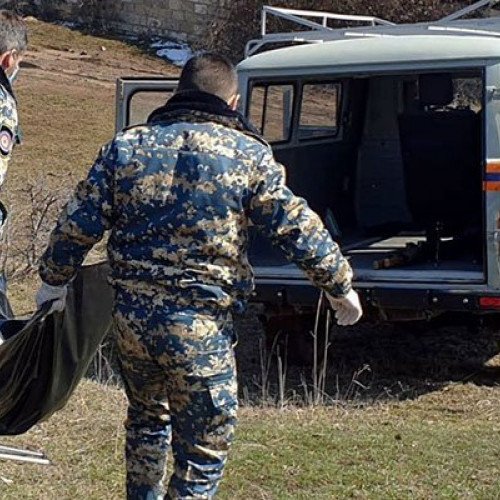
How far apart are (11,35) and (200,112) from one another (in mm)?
1350

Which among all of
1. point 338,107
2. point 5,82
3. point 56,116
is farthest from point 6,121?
point 56,116

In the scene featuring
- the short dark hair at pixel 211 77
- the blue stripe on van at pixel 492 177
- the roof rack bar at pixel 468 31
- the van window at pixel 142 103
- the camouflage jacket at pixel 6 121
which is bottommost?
the blue stripe on van at pixel 492 177

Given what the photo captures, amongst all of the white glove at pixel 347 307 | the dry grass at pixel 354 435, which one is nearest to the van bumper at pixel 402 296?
the dry grass at pixel 354 435

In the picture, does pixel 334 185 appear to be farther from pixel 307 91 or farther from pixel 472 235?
pixel 472 235

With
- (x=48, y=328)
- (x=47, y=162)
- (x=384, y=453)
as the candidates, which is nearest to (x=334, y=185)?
(x=384, y=453)

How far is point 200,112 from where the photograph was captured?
4262 millimetres

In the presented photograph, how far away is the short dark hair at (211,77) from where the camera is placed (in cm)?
429

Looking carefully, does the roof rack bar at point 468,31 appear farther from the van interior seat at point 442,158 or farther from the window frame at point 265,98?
the window frame at point 265,98

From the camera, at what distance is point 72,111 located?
1761 centimetres

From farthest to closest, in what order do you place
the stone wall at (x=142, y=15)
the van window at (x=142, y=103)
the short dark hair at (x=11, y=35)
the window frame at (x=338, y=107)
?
the stone wall at (x=142, y=15)
the window frame at (x=338, y=107)
the van window at (x=142, y=103)
the short dark hair at (x=11, y=35)

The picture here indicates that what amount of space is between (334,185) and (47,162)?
6423mm

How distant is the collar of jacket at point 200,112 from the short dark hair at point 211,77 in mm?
22

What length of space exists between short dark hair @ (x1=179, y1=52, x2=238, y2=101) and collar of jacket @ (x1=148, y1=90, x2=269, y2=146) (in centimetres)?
2

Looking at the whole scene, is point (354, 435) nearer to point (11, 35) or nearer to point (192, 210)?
point (192, 210)
